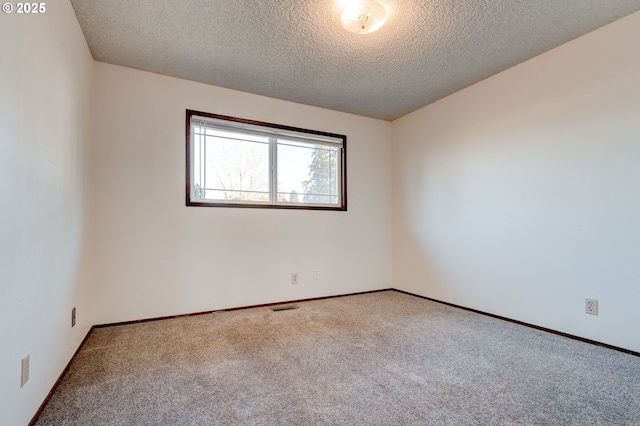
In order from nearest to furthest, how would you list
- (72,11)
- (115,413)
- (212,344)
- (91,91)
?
(115,413) < (72,11) < (212,344) < (91,91)

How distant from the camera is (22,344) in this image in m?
1.31

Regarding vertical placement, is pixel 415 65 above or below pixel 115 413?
above

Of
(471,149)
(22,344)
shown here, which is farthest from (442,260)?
(22,344)

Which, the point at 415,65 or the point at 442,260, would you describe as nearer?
the point at 415,65

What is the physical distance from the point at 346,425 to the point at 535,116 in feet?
9.56

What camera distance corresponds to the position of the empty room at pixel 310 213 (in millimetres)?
1507

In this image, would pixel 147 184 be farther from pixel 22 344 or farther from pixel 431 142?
pixel 431 142

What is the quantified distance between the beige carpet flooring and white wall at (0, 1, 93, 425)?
1.02 ft

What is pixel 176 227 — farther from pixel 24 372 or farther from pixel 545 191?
pixel 545 191

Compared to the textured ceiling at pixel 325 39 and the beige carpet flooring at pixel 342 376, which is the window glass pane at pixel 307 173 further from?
the beige carpet flooring at pixel 342 376

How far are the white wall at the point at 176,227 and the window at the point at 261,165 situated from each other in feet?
0.32

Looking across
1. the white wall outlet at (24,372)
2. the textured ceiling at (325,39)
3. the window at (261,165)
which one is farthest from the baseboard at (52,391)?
the textured ceiling at (325,39)

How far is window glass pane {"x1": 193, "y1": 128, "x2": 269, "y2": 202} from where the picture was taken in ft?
10.5

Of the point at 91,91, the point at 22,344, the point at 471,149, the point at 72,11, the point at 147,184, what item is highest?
the point at 72,11
